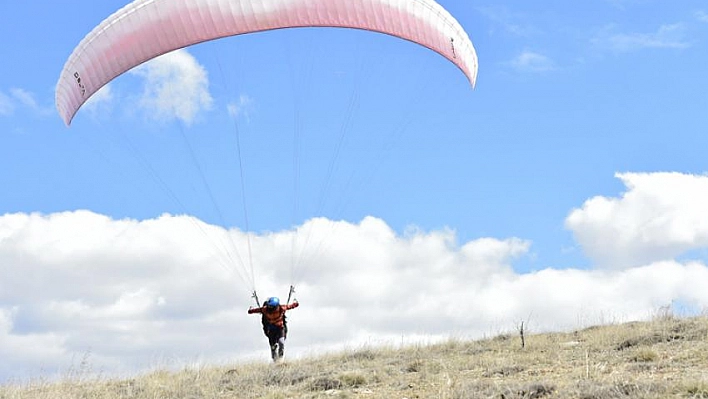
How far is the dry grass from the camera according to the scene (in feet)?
30.8

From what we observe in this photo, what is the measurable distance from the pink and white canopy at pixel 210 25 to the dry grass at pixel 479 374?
587 centimetres

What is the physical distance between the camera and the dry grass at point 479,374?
9.39 m

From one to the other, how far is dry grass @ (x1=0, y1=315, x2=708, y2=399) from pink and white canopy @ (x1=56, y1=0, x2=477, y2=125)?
5874 mm

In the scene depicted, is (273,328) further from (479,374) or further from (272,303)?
(479,374)

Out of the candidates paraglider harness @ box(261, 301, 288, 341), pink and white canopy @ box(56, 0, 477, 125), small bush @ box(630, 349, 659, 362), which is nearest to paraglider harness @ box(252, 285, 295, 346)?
paraglider harness @ box(261, 301, 288, 341)

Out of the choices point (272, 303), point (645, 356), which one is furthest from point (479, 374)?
point (272, 303)

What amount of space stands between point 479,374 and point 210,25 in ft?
25.8

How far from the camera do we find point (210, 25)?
1462cm

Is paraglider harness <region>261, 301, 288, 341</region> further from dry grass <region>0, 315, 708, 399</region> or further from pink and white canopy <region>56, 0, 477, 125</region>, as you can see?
pink and white canopy <region>56, 0, 477, 125</region>

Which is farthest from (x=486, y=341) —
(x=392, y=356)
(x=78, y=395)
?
(x=78, y=395)

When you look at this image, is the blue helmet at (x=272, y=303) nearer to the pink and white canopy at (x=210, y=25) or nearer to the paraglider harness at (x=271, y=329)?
the paraglider harness at (x=271, y=329)

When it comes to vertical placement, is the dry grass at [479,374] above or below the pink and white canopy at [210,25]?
below

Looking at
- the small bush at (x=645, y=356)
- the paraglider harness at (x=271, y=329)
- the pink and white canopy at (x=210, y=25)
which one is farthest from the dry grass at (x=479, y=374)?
the pink and white canopy at (x=210, y=25)

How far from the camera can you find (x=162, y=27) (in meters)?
14.6
